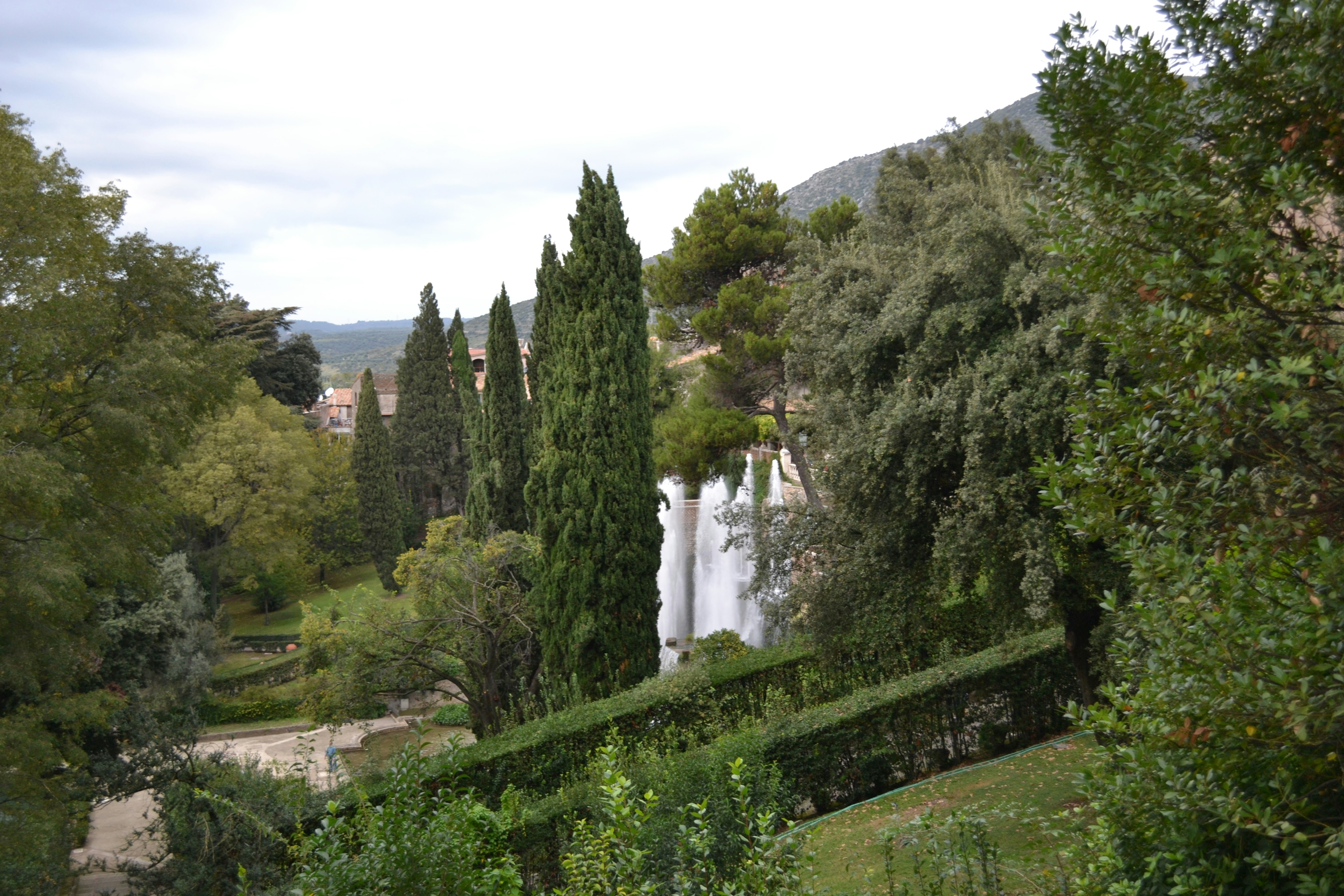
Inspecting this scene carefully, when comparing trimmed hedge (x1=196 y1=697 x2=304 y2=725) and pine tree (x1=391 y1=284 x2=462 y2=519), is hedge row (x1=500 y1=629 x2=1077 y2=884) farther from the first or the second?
pine tree (x1=391 y1=284 x2=462 y2=519)

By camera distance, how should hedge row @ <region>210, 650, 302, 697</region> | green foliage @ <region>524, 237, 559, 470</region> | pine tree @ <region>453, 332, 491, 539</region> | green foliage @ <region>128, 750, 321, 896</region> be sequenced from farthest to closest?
hedge row @ <region>210, 650, 302, 697</region>
pine tree @ <region>453, 332, 491, 539</region>
green foliage @ <region>524, 237, 559, 470</region>
green foliage @ <region>128, 750, 321, 896</region>

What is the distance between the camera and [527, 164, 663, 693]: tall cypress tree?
13445 mm

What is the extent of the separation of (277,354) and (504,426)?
2137 cm

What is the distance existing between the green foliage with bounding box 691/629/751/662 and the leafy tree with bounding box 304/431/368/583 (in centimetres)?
2079

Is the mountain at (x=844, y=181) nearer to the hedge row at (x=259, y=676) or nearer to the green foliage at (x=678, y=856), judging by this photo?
the hedge row at (x=259, y=676)

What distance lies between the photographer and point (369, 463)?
3166 cm

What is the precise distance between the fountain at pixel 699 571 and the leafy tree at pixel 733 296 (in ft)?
20.6

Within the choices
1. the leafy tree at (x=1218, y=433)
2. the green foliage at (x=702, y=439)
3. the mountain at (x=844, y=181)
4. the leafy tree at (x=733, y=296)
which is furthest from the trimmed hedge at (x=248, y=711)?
the mountain at (x=844, y=181)

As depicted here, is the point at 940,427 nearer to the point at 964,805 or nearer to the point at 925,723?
the point at 964,805

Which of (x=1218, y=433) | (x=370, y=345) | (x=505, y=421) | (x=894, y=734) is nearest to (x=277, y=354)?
(x=505, y=421)

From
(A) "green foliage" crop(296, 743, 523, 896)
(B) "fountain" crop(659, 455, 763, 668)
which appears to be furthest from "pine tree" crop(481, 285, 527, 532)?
(A) "green foliage" crop(296, 743, 523, 896)

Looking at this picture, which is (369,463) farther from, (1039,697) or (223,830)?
(1039,697)

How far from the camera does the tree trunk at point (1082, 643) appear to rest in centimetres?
835

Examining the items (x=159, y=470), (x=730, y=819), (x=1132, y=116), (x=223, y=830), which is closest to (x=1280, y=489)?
(x=1132, y=116)
